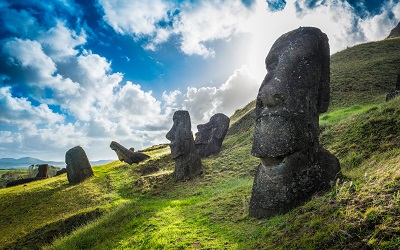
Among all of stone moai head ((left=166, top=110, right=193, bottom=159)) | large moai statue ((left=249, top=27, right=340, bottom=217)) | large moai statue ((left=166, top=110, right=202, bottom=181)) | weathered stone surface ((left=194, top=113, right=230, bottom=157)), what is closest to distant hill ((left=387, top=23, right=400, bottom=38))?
weathered stone surface ((left=194, top=113, right=230, bottom=157))

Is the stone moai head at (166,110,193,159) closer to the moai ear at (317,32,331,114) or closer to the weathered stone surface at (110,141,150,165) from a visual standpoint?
the weathered stone surface at (110,141,150,165)

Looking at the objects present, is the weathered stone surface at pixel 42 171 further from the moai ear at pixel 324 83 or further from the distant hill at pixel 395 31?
the distant hill at pixel 395 31

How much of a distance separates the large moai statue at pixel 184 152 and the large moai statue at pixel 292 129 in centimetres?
1202

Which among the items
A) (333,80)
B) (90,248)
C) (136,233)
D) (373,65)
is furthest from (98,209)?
(373,65)

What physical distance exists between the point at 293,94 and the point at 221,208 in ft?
17.4

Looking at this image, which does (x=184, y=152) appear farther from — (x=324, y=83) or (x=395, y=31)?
(x=395, y=31)

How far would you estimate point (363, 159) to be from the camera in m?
9.51

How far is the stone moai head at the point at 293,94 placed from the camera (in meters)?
7.48

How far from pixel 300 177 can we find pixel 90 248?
8403 mm

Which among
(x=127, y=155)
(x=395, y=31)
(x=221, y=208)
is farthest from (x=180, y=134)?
(x=395, y=31)

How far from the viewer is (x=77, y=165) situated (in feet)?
75.5

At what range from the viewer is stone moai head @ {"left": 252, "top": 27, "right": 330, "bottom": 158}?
24.5ft

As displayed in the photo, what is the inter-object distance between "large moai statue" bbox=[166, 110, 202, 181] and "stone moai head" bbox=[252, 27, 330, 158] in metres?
12.2

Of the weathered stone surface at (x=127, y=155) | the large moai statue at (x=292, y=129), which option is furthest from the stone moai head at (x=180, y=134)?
the large moai statue at (x=292, y=129)
